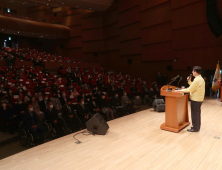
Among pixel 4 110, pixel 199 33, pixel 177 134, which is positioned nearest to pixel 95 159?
pixel 177 134

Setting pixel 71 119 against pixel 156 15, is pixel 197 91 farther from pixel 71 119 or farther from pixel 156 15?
pixel 156 15

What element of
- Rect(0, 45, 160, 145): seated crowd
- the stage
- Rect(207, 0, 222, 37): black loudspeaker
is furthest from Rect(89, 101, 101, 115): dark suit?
Rect(207, 0, 222, 37): black loudspeaker

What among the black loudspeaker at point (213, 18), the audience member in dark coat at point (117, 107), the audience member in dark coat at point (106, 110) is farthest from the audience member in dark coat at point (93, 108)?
the black loudspeaker at point (213, 18)

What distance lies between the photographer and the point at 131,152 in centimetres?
207

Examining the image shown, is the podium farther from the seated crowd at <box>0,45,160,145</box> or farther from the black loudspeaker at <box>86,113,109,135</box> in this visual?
the seated crowd at <box>0,45,160,145</box>

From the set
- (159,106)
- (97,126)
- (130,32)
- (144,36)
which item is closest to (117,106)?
(159,106)

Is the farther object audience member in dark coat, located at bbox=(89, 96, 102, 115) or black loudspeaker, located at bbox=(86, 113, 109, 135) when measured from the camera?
audience member in dark coat, located at bbox=(89, 96, 102, 115)

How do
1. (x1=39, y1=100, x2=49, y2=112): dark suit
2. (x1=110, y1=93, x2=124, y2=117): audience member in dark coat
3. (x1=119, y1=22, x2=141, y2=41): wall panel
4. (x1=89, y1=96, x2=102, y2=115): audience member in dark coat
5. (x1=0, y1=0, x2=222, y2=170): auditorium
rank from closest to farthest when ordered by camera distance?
(x1=0, y1=0, x2=222, y2=170): auditorium < (x1=39, y1=100, x2=49, y2=112): dark suit < (x1=89, y1=96, x2=102, y2=115): audience member in dark coat < (x1=110, y1=93, x2=124, y2=117): audience member in dark coat < (x1=119, y1=22, x2=141, y2=41): wall panel

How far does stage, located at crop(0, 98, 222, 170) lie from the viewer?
71.4 inches

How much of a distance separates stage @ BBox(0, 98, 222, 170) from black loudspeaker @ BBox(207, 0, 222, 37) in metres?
4.06

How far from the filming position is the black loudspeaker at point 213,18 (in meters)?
5.70

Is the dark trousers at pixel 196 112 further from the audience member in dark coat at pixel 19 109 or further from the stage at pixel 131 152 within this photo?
the audience member in dark coat at pixel 19 109

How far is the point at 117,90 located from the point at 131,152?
4.16 m

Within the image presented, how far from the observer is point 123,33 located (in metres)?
10.1
